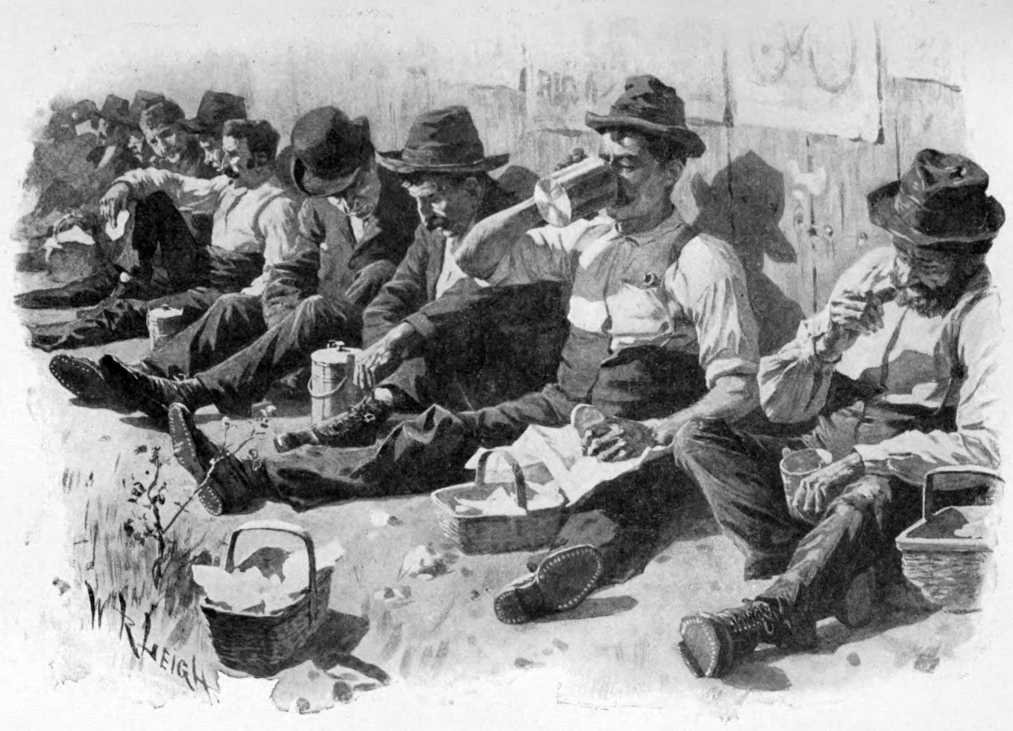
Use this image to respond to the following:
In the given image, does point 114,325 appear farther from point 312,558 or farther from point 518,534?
point 518,534

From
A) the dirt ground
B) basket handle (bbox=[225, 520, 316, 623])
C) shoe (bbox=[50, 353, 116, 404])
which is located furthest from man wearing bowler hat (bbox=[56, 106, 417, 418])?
the dirt ground

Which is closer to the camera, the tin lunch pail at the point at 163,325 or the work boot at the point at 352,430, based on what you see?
the work boot at the point at 352,430

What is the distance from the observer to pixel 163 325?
17.4 ft

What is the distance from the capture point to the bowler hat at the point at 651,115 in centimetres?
518

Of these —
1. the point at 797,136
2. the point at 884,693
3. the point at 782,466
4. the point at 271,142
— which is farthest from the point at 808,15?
the point at 884,693

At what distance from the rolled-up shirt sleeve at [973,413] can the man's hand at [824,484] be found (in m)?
0.07

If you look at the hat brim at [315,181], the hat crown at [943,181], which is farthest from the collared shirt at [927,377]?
the hat brim at [315,181]

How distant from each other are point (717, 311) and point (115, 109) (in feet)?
7.93

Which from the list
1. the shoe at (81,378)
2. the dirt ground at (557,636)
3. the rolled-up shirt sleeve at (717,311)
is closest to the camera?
the dirt ground at (557,636)

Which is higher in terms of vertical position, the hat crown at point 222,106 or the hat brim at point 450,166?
the hat crown at point 222,106

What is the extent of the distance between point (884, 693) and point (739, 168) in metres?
1.99

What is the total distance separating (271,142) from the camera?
17.5ft

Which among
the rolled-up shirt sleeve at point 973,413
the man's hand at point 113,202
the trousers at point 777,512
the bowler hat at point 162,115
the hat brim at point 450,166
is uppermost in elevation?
the bowler hat at point 162,115

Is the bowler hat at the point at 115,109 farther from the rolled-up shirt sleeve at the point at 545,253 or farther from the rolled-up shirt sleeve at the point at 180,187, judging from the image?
the rolled-up shirt sleeve at the point at 545,253
